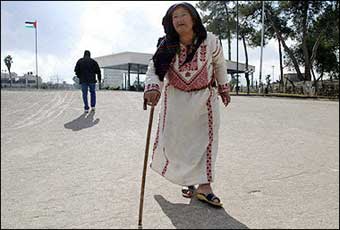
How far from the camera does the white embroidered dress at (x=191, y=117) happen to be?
8.70ft

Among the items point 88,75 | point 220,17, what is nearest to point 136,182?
point 88,75

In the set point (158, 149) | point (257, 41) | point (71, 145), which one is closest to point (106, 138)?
point (71, 145)

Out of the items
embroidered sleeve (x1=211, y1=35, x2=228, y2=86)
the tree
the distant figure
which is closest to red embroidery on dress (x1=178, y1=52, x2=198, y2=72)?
embroidered sleeve (x1=211, y1=35, x2=228, y2=86)

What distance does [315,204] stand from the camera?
2.54m

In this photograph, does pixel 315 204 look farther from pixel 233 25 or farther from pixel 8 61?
pixel 233 25

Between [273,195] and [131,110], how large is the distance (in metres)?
4.91

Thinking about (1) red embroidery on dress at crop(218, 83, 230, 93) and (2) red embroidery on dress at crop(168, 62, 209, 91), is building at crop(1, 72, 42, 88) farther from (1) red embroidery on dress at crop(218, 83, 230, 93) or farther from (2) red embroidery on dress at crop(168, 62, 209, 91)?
(1) red embroidery on dress at crop(218, 83, 230, 93)

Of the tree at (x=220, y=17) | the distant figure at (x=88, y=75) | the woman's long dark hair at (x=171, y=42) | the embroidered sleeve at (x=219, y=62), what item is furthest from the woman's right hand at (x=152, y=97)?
the tree at (x=220, y=17)

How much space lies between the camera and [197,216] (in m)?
2.32

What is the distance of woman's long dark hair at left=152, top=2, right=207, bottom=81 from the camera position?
267cm

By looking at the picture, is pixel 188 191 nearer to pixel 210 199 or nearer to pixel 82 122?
pixel 210 199

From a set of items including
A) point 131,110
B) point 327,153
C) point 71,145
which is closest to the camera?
point 71,145

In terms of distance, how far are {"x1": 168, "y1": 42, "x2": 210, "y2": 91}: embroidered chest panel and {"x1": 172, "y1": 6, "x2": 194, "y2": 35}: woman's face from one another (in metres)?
0.14

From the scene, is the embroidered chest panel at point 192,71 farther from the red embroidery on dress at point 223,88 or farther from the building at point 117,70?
the building at point 117,70
